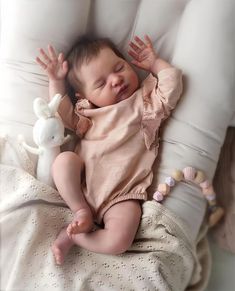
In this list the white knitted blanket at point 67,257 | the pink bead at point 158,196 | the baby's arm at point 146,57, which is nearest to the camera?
the white knitted blanket at point 67,257

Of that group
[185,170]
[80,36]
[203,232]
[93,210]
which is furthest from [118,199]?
[80,36]

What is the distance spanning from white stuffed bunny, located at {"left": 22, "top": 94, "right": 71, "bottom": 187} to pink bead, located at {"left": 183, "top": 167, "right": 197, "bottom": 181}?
1.04 feet

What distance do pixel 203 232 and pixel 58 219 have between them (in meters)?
0.41

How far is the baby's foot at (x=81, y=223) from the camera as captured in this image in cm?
104

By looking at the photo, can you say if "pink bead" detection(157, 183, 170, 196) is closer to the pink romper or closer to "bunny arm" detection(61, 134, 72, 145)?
the pink romper

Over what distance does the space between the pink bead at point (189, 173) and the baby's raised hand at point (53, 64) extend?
0.41m

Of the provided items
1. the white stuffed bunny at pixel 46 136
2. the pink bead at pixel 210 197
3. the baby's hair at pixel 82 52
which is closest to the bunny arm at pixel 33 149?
the white stuffed bunny at pixel 46 136

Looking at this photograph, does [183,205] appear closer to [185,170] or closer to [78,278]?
[185,170]

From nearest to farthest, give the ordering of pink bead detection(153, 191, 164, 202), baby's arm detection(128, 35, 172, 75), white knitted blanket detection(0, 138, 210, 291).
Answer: white knitted blanket detection(0, 138, 210, 291), pink bead detection(153, 191, 164, 202), baby's arm detection(128, 35, 172, 75)

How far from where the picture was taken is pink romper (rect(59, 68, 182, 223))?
114 cm

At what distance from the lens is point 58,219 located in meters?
1.10

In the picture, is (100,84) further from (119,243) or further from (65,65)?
(119,243)

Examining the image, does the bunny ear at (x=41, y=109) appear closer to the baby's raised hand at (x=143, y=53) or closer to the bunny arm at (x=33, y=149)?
the bunny arm at (x=33, y=149)

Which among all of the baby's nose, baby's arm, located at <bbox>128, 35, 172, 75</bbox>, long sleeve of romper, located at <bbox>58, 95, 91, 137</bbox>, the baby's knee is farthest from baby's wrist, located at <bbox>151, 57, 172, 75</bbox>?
the baby's knee
